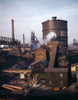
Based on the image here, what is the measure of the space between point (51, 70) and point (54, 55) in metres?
4.29

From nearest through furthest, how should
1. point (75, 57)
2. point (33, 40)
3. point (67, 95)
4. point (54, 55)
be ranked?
1. point (67, 95)
2. point (54, 55)
3. point (75, 57)
4. point (33, 40)

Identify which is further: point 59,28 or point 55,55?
point 59,28

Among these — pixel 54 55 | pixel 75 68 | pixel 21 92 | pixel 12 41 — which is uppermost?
pixel 12 41

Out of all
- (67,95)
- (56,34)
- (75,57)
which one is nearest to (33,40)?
(56,34)

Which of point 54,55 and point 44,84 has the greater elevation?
point 54,55

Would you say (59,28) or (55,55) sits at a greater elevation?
(59,28)

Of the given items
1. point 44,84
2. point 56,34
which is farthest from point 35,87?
point 56,34

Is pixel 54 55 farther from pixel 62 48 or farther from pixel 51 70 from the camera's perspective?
pixel 62 48

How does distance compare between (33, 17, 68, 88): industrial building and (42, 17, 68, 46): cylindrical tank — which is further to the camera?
(42, 17, 68, 46): cylindrical tank

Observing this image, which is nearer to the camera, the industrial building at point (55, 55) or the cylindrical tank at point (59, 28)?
the industrial building at point (55, 55)

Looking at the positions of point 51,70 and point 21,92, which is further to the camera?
point 51,70

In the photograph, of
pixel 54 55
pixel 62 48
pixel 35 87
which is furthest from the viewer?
pixel 62 48

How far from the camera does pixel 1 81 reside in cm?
1714

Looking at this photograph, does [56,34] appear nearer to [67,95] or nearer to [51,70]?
[51,70]
